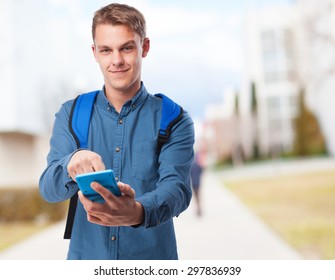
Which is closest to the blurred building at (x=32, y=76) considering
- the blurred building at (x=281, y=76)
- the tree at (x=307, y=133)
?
the blurred building at (x=281, y=76)

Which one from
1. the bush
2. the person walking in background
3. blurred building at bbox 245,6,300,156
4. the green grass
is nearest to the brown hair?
the person walking in background

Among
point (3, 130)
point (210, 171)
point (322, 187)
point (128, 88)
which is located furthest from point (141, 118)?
point (210, 171)

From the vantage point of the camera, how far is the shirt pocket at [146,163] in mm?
974

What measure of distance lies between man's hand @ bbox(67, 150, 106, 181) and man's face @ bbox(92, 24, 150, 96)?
21 centimetres

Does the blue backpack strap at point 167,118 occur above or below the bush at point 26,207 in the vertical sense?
above

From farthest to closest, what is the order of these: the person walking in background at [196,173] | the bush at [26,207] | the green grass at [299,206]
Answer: the green grass at [299,206] < the bush at [26,207] < the person walking in background at [196,173]

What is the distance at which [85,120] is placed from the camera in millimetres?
976

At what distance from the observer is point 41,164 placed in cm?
435

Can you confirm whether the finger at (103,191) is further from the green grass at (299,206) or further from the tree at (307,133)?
the tree at (307,133)

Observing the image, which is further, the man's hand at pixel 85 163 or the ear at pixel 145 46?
the ear at pixel 145 46

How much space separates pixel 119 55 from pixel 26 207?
3221mm

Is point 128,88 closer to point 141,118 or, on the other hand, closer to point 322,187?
point 141,118

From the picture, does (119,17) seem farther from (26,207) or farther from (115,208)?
(26,207)

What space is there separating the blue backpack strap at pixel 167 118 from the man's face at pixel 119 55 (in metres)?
0.07
